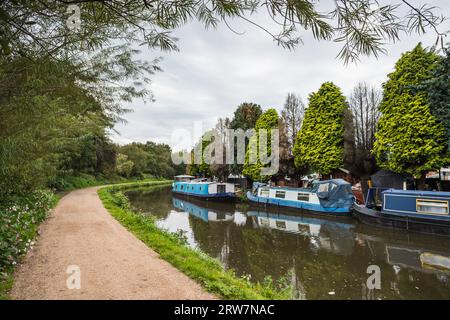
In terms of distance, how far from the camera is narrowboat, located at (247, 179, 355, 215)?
50.5 feet

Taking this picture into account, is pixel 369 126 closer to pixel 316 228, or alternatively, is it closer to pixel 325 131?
pixel 325 131

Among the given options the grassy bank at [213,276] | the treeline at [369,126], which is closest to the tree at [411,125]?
the treeline at [369,126]

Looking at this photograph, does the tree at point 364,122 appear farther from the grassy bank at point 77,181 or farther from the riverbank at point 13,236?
the grassy bank at point 77,181

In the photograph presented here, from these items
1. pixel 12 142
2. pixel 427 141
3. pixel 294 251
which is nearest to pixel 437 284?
pixel 294 251

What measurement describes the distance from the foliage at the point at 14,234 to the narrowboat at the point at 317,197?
13.3m

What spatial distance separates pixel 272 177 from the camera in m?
25.0

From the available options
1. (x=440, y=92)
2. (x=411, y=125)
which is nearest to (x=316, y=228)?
(x=411, y=125)

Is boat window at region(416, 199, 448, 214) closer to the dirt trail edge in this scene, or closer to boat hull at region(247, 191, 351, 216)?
boat hull at region(247, 191, 351, 216)

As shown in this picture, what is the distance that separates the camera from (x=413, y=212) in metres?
12.0

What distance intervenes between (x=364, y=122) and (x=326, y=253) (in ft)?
50.6

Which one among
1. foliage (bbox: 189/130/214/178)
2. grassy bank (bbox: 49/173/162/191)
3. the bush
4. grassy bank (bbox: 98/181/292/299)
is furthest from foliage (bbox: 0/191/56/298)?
foliage (bbox: 189/130/214/178)

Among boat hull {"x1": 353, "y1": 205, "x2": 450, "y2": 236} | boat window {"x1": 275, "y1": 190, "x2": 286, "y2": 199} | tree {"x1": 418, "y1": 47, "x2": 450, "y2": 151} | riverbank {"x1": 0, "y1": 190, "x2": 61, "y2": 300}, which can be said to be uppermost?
tree {"x1": 418, "y1": 47, "x2": 450, "y2": 151}

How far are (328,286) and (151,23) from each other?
6611 mm
